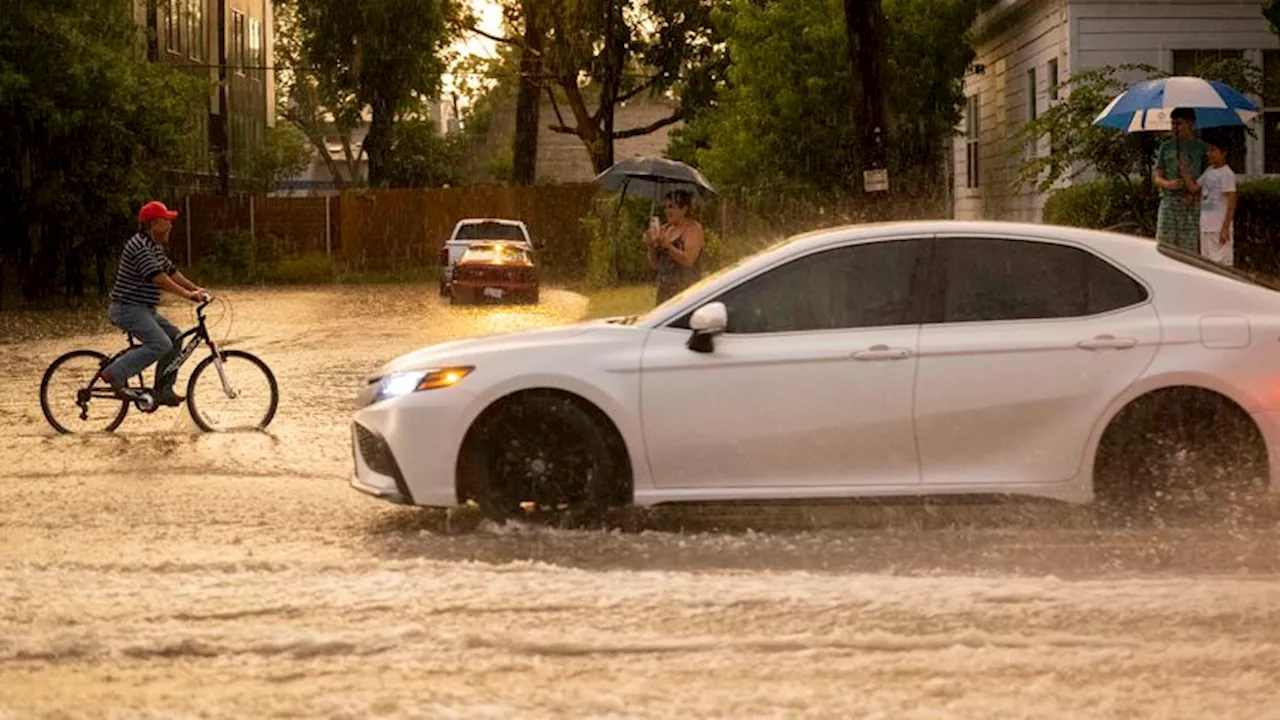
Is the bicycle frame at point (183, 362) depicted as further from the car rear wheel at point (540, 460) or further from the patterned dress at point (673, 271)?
the car rear wheel at point (540, 460)

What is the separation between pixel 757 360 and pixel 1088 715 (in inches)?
149

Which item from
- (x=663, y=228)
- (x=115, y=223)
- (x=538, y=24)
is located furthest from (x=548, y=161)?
(x=663, y=228)

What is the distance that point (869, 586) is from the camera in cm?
806

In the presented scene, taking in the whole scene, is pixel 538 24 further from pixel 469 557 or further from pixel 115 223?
pixel 469 557

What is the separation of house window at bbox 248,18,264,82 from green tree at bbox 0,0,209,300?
2925 cm

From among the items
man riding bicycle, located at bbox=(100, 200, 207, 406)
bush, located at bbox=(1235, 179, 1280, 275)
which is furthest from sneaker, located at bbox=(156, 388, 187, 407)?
bush, located at bbox=(1235, 179, 1280, 275)

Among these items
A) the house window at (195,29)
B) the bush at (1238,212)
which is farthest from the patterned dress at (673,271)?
the house window at (195,29)

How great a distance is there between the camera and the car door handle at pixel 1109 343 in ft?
31.1

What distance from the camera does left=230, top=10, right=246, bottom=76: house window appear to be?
211 ft

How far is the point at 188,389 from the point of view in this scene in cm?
1484

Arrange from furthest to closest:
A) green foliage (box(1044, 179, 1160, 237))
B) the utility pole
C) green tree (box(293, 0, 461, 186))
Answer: green tree (box(293, 0, 461, 186))
green foliage (box(1044, 179, 1160, 237))
the utility pole

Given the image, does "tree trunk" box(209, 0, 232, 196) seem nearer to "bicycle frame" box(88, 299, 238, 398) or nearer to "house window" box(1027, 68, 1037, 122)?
"house window" box(1027, 68, 1037, 122)

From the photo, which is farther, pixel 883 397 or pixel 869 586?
pixel 883 397

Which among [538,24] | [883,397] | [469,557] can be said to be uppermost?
[538,24]
